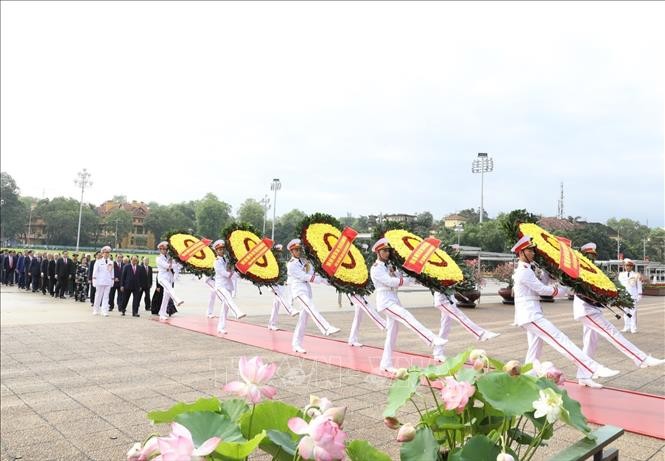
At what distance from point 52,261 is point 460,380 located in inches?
792

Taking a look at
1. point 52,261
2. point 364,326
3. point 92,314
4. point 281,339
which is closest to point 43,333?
point 92,314

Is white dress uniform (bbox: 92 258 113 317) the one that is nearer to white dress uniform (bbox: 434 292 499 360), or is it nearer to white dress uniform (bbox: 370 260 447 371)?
white dress uniform (bbox: 370 260 447 371)

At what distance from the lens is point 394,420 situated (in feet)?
4.45

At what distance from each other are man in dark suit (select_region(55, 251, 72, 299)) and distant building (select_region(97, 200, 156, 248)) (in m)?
55.8

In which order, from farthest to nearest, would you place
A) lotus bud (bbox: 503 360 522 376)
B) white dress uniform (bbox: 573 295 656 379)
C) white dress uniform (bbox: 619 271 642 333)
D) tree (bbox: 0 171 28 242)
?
tree (bbox: 0 171 28 242) < white dress uniform (bbox: 619 271 642 333) < white dress uniform (bbox: 573 295 656 379) < lotus bud (bbox: 503 360 522 376)

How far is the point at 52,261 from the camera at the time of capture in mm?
18516

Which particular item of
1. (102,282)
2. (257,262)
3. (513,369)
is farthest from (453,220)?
(513,369)

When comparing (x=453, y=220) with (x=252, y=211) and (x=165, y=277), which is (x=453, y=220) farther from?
(x=252, y=211)

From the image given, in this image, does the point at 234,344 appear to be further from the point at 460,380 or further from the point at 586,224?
the point at 460,380

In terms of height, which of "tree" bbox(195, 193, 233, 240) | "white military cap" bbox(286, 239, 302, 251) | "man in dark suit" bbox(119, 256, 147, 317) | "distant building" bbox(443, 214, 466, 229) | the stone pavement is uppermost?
"tree" bbox(195, 193, 233, 240)

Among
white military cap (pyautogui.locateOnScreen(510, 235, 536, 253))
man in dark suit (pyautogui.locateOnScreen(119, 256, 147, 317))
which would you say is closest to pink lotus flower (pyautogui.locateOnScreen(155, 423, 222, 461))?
white military cap (pyautogui.locateOnScreen(510, 235, 536, 253))

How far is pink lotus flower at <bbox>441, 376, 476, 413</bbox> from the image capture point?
1226 millimetres

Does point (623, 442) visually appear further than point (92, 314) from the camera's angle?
No

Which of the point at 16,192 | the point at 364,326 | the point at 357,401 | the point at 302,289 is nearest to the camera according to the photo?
the point at 357,401
